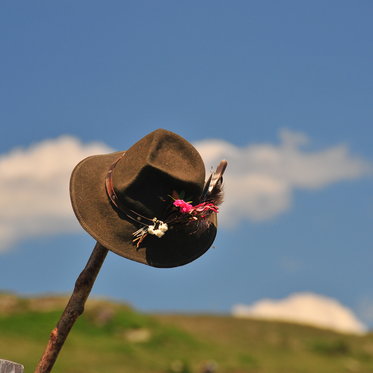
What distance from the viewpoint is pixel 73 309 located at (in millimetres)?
4363

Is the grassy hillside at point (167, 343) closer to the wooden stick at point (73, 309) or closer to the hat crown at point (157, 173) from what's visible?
the wooden stick at point (73, 309)

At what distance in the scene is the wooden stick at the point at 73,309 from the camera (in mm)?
4355

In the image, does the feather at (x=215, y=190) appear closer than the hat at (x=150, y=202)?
No

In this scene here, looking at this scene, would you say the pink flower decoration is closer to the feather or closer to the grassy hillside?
the feather

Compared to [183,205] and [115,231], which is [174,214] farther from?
[115,231]

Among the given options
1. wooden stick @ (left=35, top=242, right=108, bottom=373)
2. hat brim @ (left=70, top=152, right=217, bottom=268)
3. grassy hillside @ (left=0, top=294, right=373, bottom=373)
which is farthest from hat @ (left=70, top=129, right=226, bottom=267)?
grassy hillside @ (left=0, top=294, right=373, bottom=373)

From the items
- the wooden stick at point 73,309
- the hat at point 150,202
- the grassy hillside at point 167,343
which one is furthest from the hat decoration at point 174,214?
the grassy hillside at point 167,343

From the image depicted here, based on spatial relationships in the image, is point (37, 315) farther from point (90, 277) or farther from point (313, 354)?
point (90, 277)

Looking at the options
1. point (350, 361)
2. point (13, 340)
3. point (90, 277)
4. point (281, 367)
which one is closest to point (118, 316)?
point (13, 340)

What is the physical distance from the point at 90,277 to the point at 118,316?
1933 centimetres

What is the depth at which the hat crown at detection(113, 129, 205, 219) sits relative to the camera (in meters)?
4.05

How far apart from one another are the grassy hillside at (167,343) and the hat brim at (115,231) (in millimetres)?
12472

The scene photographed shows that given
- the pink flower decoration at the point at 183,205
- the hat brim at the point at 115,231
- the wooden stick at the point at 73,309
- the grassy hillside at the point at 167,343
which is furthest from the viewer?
the grassy hillside at the point at 167,343

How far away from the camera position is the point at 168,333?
22172mm
